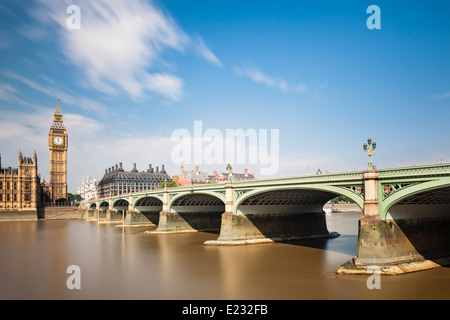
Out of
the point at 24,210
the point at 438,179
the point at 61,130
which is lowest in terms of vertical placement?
the point at 24,210

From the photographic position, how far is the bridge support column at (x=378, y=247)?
26609 mm

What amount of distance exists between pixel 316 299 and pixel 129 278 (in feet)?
43.7

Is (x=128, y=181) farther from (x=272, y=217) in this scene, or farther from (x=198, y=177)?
(x=272, y=217)

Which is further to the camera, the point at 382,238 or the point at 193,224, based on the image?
the point at 193,224

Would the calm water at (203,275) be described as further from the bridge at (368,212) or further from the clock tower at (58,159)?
the clock tower at (58,159)

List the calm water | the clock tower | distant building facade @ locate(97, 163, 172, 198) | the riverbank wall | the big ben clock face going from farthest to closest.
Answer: distant building facade @ locate(97, 163, 172, 198) < the big ben clock face < the clock tower < the riverbank wall < the calm water

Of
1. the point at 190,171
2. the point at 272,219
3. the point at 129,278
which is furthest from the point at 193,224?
the point at 190,171

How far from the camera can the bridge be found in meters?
26.7

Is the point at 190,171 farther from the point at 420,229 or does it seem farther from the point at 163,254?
the point at 420,229

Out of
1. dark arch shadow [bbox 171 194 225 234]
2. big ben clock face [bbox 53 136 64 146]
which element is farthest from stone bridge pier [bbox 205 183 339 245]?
big ben clock face [bbox 53 136 64 146]

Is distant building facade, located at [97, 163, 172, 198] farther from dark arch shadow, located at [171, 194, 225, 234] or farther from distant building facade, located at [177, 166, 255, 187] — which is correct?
dark arch shadow, located at [171, 194, 225, 234]

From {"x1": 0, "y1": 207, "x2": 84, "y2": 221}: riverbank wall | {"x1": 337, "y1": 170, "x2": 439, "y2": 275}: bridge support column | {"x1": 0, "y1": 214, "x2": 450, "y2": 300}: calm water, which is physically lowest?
{"x1": 0, "y1": 207, "x2": 84, "y2": 221}: riverbank wall

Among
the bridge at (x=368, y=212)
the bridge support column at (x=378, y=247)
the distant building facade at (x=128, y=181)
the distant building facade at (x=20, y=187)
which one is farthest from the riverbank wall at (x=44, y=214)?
the bridge support column at (x=378, y=247)
